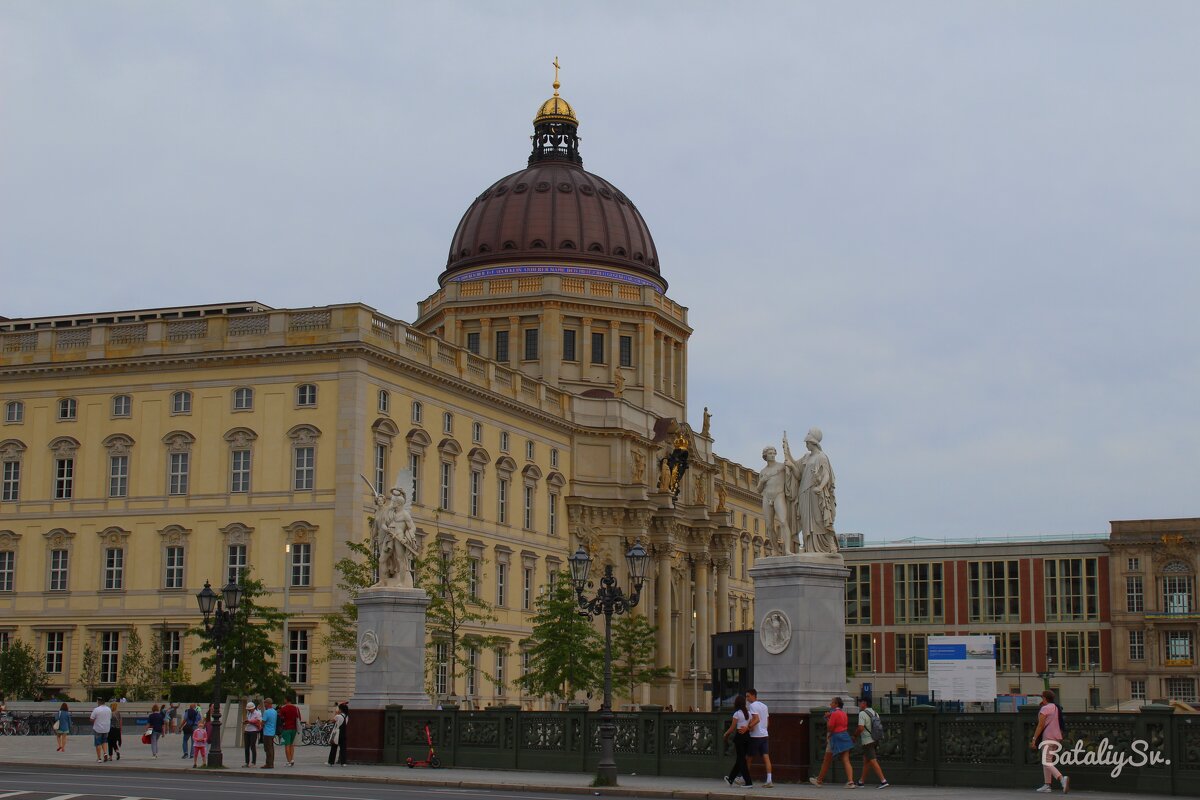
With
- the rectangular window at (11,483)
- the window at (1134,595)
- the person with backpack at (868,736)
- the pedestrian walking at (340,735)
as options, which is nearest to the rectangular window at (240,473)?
the rectangular window at (11,483)

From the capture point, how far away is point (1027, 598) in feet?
428

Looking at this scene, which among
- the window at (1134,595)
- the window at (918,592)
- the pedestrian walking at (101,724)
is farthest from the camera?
the window at (918,592)

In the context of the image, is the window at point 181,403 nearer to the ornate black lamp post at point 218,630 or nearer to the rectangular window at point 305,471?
the rectangular window at point 305,471

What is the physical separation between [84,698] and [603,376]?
152ft

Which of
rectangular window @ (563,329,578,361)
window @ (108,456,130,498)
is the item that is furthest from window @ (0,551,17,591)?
rectangular window @ (563,329,578,361)

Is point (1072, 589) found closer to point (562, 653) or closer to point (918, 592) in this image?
point (918, 592)

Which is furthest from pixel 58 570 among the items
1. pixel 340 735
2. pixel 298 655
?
pixel 340 735

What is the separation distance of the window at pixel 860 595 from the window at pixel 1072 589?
14.4 meters

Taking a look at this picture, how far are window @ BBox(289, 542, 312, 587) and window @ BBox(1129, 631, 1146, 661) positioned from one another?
7672 cm

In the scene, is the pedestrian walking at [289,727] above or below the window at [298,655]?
below

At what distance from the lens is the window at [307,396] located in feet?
232

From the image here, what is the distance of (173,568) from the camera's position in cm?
7112

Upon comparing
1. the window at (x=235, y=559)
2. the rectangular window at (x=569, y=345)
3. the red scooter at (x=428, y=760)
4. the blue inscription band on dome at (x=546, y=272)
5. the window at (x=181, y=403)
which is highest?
the blue inscription band on dome at (x=546, y=272)

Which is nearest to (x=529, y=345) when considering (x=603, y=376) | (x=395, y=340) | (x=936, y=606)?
(x=603, y=376)
